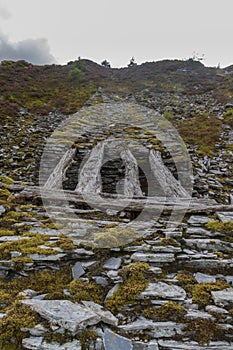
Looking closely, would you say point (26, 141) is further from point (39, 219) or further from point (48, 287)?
point (48, 287)

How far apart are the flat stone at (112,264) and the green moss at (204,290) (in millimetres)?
1030

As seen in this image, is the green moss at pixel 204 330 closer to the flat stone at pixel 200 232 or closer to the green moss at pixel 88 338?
the green moss at pixel 88 338

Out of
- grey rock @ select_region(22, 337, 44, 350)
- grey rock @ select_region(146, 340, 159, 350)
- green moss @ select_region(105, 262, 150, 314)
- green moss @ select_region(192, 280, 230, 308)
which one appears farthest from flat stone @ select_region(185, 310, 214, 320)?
grey rock @ select_region(22, 337, 44, 350)

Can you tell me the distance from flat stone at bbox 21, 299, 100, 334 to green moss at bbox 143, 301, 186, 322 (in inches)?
22.8

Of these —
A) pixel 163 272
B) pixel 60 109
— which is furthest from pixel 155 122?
pixel 163 272

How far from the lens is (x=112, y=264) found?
3736mm

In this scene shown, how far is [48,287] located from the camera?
3324 mm

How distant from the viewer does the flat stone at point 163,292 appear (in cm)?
318

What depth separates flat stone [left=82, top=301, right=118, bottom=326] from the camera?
2.84 meters

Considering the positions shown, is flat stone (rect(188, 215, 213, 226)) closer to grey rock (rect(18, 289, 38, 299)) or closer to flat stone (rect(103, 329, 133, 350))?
flat stone (rect(103, 329, 133, 350))

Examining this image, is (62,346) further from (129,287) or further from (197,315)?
(197,315)

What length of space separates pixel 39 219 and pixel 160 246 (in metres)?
2.28

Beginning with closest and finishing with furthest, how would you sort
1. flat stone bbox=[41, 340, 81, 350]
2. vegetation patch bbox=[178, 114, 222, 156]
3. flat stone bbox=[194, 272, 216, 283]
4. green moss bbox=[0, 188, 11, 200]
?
flat stone bbox=[41, 340, 81, 350] < flat stone bbox=[194, 272, 216, 283] < green moss bbox=[0, 188, 11, 200] < vegetation patch bbox=[178, 114, 222, 156]

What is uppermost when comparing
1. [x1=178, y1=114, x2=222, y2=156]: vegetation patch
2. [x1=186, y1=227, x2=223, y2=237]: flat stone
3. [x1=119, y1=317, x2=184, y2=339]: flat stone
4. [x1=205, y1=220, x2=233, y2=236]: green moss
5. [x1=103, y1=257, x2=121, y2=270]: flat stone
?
[x1=178, y1=114, x2=222, y2=156]: vegetation patch
